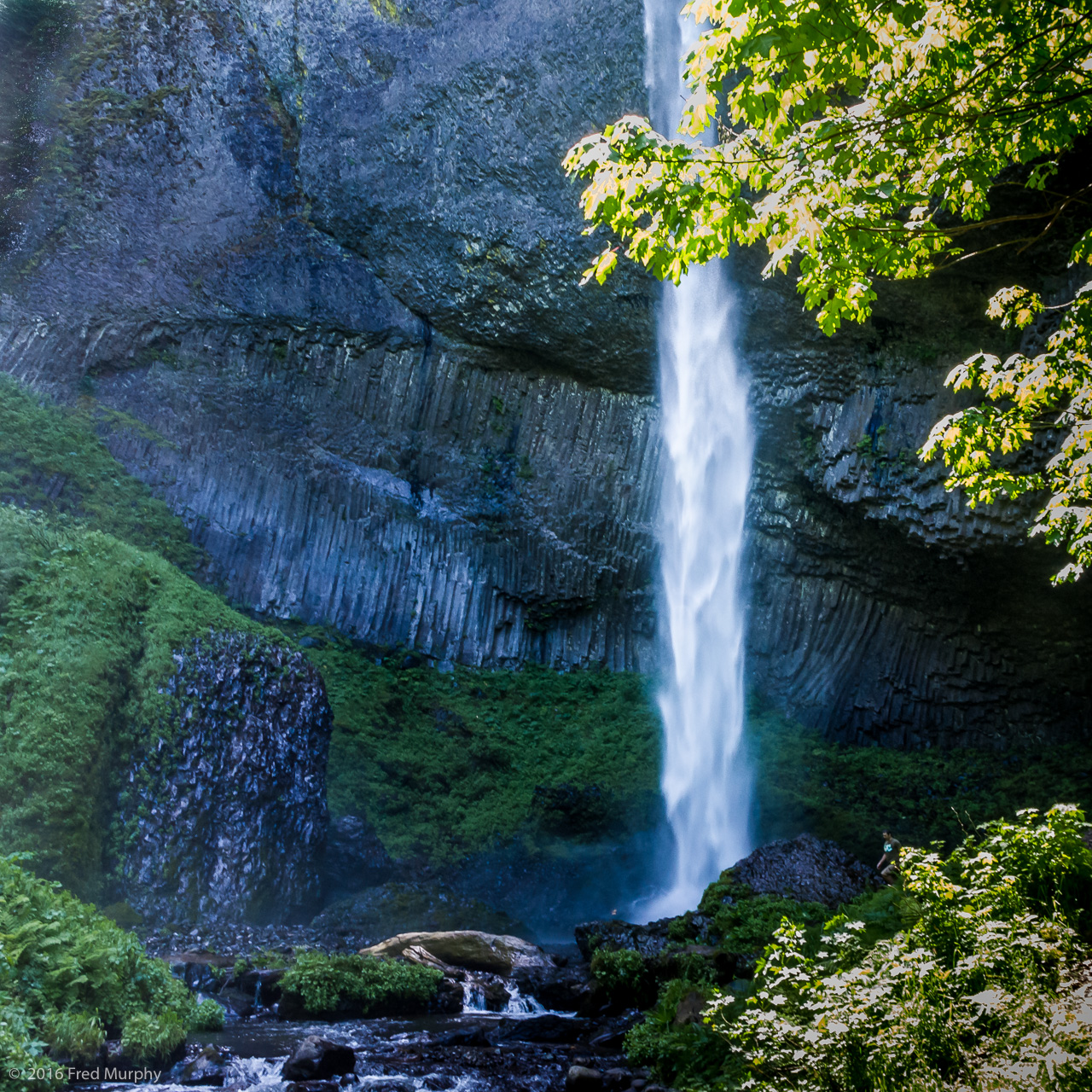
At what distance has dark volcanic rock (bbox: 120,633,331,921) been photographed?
415 inches

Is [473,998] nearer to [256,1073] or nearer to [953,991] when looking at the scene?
[256,1073]

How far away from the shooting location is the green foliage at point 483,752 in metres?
15.2

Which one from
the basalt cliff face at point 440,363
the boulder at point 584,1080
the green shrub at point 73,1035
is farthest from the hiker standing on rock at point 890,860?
the basalt cliff face at point 440,363

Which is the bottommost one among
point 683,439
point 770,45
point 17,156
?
point 770,45

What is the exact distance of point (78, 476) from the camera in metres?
15.6

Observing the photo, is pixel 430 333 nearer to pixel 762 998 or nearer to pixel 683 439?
pixel 683 439

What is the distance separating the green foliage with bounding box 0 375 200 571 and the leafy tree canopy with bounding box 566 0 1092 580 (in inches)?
522

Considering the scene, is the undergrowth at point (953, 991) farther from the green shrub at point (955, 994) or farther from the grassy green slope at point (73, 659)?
the grassy green slope at point (73, 659)

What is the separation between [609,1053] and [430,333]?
15226mm

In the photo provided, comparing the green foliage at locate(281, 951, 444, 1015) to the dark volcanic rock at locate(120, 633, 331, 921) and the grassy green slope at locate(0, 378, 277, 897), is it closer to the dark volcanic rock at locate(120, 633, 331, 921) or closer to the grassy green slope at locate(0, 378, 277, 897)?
the dark volcanic rock at locate(120, 633, 331, 921)

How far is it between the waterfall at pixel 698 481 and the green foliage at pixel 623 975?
9261 mm

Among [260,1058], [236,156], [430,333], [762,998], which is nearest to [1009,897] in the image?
[762,998]

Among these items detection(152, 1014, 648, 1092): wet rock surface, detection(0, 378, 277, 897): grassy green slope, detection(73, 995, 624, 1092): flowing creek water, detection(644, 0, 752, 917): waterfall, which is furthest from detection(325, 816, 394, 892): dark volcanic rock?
detection(644, 0, 752, 917): waterfall

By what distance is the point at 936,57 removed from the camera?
463 cm
